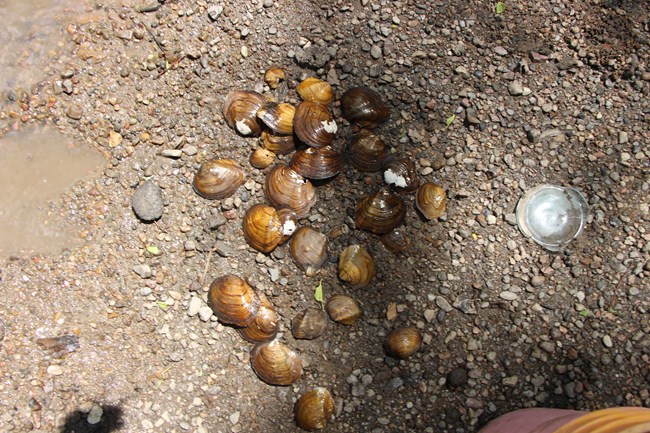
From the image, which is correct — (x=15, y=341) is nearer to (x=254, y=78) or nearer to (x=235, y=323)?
(x=235, y=323)

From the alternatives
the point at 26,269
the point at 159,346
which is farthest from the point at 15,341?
the point at 159,346

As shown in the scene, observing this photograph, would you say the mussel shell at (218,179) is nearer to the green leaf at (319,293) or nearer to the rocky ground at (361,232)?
the rocky ground at (361,232)

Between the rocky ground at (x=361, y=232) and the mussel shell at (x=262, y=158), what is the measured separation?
5cm

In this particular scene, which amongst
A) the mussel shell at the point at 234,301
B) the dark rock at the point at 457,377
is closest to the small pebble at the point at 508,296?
the dark rock at the point at 457,377

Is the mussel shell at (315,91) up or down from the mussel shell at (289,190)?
up

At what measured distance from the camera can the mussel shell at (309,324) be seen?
8.00 feet

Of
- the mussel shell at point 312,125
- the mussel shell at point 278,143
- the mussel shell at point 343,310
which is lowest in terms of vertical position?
the mussel shell at point 343,310

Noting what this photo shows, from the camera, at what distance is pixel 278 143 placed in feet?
8.33

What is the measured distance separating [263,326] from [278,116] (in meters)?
1.01

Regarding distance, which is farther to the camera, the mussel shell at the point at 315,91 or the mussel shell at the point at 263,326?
the mussel shell at the point at 315,91

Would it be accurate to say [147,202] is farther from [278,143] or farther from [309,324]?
[309,324]

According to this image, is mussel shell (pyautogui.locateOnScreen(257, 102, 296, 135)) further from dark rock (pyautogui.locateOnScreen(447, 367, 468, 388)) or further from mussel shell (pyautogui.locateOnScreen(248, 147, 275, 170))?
dark rock (pyautogui.locateOnScreen(447, 367, 468, 388))

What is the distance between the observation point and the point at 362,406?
8.05ft

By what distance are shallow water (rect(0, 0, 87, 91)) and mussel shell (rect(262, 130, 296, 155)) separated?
1153 mm
